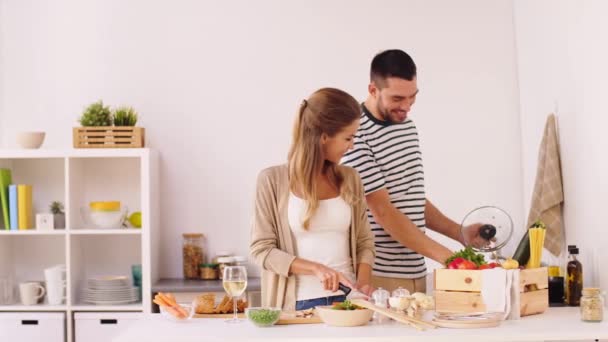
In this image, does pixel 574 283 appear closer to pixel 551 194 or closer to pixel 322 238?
pixel 551 194

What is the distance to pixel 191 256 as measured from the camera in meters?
5.01

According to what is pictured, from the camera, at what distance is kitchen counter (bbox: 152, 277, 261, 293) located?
15.3 feet

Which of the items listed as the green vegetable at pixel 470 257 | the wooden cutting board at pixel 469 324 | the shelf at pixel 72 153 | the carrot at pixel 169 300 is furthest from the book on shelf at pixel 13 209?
the wooden cutting board at pixel 469 324

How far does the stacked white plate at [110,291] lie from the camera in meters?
4.81

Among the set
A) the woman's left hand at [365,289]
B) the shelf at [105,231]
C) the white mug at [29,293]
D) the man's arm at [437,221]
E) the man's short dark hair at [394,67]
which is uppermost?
the man's short dark hair at [394,67]

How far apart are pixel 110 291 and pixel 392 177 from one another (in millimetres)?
1868

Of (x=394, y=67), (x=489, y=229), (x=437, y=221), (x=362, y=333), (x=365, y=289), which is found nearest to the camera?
(x=362, y=333)

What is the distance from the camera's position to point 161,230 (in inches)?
201

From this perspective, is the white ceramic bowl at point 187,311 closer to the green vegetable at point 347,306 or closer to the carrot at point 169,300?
the carrot at point 169,300

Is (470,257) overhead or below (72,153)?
below

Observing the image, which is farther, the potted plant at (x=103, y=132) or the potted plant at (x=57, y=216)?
the potted plant at (x=57, y=216)

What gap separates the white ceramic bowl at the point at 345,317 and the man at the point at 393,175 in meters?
0.75

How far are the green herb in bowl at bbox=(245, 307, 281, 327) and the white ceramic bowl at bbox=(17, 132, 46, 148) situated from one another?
2.53 metres

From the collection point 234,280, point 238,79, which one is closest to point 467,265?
point 234,280
